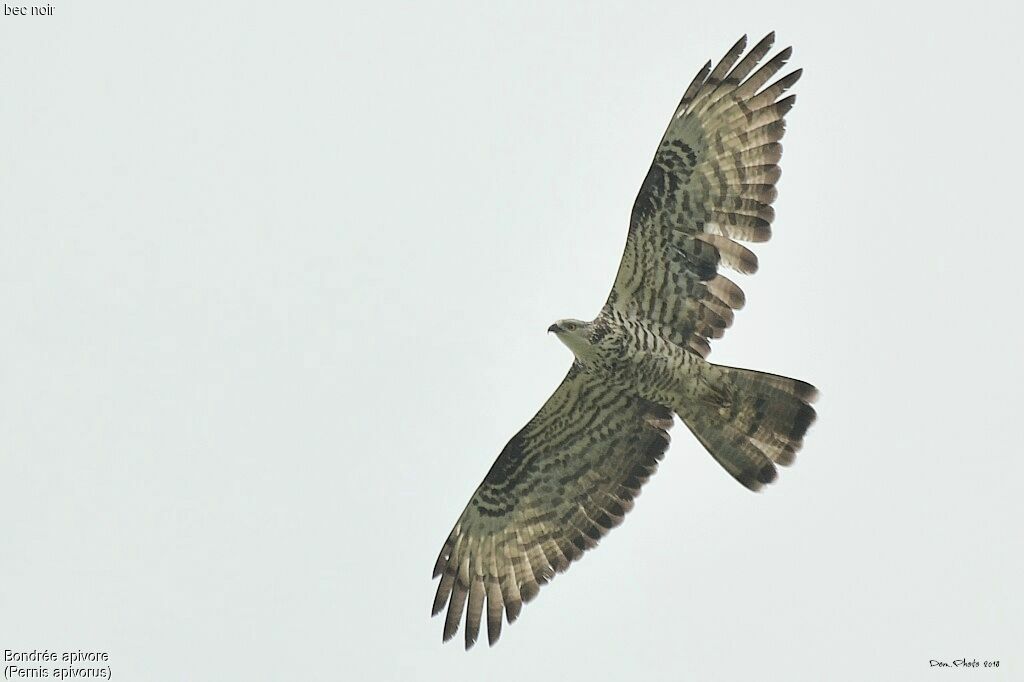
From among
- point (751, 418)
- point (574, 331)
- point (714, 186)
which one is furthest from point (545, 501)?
point (714, 186)

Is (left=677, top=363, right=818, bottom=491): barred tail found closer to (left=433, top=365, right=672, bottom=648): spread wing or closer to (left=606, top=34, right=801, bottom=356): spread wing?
(left=606, top=34, right=801, bottom=356): spread wing

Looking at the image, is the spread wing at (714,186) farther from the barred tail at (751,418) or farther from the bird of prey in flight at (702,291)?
the barred tail at (751,418)

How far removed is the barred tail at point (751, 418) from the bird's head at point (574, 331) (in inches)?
44.3

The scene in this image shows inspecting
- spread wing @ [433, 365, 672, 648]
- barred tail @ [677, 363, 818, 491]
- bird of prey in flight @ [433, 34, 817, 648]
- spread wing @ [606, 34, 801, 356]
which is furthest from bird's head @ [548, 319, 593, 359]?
barred tail @ [677, 363, 818, 491]

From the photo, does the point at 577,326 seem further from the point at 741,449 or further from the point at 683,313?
the point at 741,449

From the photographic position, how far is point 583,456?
14406mm

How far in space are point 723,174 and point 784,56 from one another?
1239mm

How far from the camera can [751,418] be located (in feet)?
44.9

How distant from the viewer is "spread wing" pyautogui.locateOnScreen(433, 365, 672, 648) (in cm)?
1420

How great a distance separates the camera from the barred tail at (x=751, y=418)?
44.5 ft

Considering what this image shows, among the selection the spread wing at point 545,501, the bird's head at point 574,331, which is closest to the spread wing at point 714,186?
the bird's head at point 574,331

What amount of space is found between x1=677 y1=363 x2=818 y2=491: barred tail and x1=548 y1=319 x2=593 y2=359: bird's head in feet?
3.69

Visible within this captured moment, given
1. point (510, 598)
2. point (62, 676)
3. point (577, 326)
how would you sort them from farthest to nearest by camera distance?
1. point (62, 676)
2. point (510, 598)
3. point (577, 326)

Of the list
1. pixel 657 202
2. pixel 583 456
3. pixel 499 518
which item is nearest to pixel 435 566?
pixel 499 518
